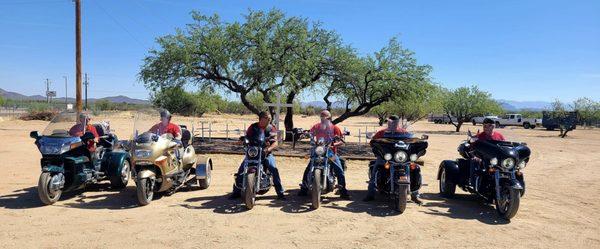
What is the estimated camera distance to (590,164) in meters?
14.8

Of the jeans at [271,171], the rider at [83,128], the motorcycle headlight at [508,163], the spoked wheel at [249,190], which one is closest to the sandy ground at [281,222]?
the spoked wheel at [249,190]

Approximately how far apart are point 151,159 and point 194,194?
57.4 inches

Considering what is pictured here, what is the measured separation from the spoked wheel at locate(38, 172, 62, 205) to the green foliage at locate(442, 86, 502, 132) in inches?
1519

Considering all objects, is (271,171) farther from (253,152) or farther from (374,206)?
(374,206)

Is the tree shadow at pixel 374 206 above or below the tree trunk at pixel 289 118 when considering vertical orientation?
below

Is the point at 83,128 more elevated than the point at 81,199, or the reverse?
the point at 83,128

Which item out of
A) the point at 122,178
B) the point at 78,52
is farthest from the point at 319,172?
the point at 78,52

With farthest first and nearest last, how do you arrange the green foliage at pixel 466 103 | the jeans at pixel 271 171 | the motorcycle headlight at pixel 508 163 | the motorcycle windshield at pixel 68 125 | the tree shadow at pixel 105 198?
the green foliage at pixel 466 103, the motorcycle windshield at pixel 68 125, the jeans at pixel 271 171, the tree shadow at pixel 105 198, the motorcycle headlight at pixel 508 163

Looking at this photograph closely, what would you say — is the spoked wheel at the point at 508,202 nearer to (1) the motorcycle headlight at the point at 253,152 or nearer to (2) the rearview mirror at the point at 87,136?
(1) the motorcycle headlight at the point at 253,152

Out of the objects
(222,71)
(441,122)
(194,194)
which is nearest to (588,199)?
(194,194)

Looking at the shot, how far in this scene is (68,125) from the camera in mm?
7801

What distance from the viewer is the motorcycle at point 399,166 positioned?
661cm

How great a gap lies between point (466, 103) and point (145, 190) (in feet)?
130

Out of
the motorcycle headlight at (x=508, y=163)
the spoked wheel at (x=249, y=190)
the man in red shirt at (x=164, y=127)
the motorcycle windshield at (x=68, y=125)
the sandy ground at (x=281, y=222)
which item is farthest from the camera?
the man in red shirt at (x=164, y=127)
